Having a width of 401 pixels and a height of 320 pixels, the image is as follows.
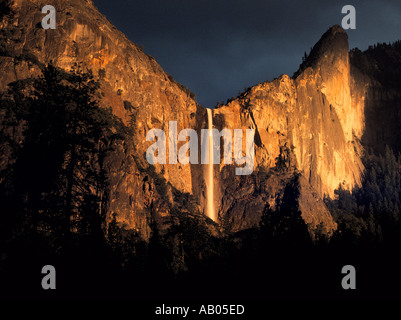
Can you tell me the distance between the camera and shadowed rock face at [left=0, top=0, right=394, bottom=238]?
7225 centimetres

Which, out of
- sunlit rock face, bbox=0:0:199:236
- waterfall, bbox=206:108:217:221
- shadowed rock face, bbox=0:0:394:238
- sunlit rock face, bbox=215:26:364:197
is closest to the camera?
sunlit rock face, bbox=0:0:199:236

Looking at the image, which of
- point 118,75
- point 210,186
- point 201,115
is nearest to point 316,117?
point 201,115

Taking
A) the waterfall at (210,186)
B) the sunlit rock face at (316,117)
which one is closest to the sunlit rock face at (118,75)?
the waterfall at (210,186)

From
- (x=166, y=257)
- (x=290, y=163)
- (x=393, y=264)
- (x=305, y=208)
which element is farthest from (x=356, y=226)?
(x=166, y=257)

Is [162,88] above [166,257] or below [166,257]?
above

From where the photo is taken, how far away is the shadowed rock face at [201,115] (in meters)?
72.2

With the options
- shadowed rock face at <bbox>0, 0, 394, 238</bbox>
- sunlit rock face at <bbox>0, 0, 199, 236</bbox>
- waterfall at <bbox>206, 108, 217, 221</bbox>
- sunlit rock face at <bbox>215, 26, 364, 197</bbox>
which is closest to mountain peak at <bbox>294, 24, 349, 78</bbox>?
sunlit rock face at <bbox>215, 26, 364, 197</bbox>

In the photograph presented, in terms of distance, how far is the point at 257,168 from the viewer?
10812cm

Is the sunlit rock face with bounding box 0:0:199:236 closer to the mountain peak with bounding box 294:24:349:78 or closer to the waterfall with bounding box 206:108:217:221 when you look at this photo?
the waterfall with bounding box 206:108:217:221

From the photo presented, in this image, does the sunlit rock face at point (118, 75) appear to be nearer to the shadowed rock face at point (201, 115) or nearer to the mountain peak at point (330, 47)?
the shadowed rock face at point (201, 115)

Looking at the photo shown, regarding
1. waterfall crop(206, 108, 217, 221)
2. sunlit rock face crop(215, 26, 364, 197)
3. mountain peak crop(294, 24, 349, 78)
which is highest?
mountain peak crop(294, 24, 349, 78)

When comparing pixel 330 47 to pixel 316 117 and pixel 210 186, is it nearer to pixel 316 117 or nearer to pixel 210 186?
pixel 316 117
